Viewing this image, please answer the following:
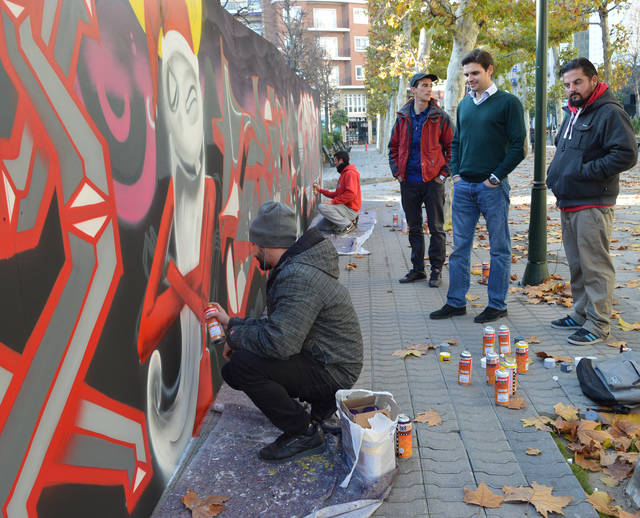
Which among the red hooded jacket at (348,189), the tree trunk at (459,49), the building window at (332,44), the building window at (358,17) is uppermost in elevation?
the building window at (358,17)

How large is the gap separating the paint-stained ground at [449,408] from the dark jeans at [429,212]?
0.48 meters

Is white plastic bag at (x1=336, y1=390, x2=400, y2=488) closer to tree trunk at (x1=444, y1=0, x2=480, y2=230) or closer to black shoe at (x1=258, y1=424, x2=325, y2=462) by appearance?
black shoe at (x1=258, y1=424, x2=325, y2=462)

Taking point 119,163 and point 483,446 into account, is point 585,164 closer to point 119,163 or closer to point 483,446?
point 483,446

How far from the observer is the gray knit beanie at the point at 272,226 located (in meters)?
3.43

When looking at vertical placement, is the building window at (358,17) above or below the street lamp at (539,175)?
above

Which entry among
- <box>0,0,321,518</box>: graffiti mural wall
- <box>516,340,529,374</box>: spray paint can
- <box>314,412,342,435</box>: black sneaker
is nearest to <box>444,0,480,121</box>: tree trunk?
<box>0,0,321,518</box>: graffiti mural wall

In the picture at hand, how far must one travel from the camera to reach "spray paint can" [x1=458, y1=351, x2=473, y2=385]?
15.0 feet

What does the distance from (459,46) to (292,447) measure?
31.7ft

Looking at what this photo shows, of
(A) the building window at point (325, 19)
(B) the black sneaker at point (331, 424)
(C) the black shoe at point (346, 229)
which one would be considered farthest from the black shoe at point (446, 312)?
(A) the building window at point (325, 19)

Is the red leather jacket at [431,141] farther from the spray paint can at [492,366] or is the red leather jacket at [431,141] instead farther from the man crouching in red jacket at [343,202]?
the spray paint can at [492,366]

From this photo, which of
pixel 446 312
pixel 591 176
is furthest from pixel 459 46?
pixel 591 176

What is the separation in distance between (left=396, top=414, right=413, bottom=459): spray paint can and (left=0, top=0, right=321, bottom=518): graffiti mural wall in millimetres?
1256

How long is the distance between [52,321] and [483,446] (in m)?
2.68

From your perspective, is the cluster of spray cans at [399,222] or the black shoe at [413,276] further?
the cluster of spray cans at [399,222]
